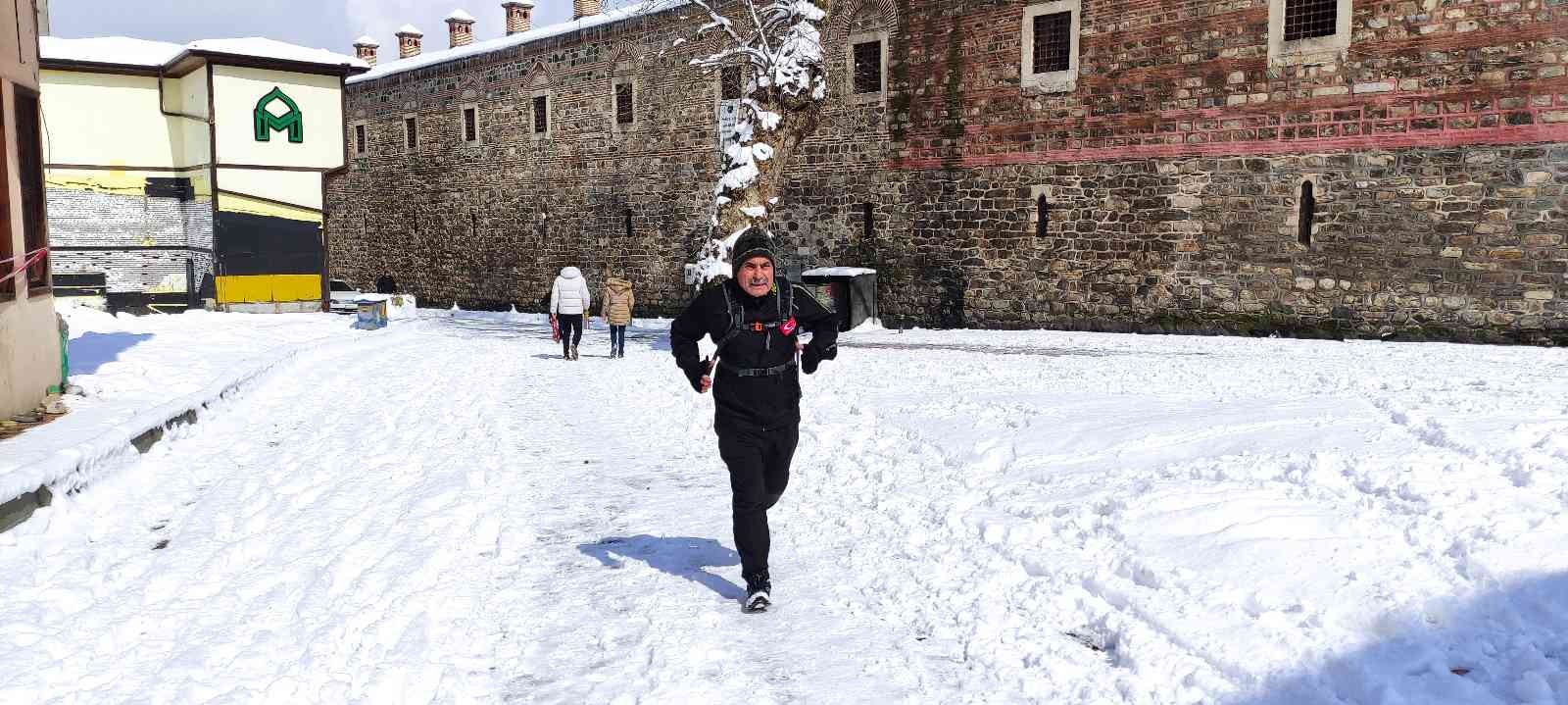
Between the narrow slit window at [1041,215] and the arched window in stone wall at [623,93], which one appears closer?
the narrow slit window at [1041,215]

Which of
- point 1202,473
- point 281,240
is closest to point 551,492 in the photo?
point 1202,473

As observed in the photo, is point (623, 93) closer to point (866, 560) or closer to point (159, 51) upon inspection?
point (159, 51)

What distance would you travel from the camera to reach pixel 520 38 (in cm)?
2536

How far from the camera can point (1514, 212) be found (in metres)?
12.2

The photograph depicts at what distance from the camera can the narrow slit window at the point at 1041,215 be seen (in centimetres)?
1614

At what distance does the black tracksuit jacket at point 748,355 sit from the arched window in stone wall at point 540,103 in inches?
837

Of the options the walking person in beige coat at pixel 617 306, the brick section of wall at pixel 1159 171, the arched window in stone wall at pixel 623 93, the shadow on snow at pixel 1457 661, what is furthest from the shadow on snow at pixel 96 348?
the arched window in stone wall at pixel 623 93

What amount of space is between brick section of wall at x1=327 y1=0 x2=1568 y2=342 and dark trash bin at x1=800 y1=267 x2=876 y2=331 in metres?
0.84

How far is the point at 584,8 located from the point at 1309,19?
1987 cm

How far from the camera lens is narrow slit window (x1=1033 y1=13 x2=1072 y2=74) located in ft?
51.9

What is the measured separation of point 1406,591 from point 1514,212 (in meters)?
11.0

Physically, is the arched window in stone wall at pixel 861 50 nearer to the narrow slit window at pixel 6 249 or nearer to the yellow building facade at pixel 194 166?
the yellow building facade at pixel 194 166

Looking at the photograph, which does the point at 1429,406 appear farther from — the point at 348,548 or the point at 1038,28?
the point at 1038,28

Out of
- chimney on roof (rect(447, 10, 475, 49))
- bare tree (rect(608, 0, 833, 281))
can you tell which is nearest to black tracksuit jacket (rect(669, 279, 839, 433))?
bare tree (rect(608, 0, 833, 281))
